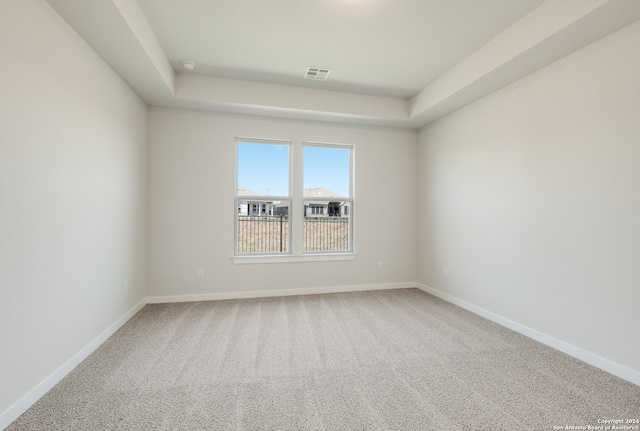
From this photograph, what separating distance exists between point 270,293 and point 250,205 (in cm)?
130

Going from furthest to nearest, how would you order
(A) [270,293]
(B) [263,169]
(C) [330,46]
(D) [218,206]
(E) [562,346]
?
(B) [263,169] → (A) [270,293] → (D) [218,206] → (C) [330,46] → (E) [562,346]

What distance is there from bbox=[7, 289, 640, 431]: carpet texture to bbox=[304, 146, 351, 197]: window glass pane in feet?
6.70

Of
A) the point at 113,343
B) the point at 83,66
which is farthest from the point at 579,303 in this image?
the point at 83,66

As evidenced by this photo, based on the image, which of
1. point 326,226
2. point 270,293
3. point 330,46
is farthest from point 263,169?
point 330,46

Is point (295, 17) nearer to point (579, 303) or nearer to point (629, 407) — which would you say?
point (579, 303)

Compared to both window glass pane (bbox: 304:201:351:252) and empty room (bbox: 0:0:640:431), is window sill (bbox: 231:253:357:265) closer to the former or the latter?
empty room (bbox: 0:0:640:431)

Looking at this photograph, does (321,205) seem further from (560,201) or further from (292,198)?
(560,201)

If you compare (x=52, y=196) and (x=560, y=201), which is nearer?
(x=52, y=196)

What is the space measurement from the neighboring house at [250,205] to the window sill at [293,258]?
0.63 metres

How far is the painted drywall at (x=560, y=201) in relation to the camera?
2023 millimetres

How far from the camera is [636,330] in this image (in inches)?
77.0

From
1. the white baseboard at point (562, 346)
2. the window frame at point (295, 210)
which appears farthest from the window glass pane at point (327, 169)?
the white baseboard at point (562, 346)

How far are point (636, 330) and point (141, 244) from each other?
472cm

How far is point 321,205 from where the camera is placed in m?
4.29
